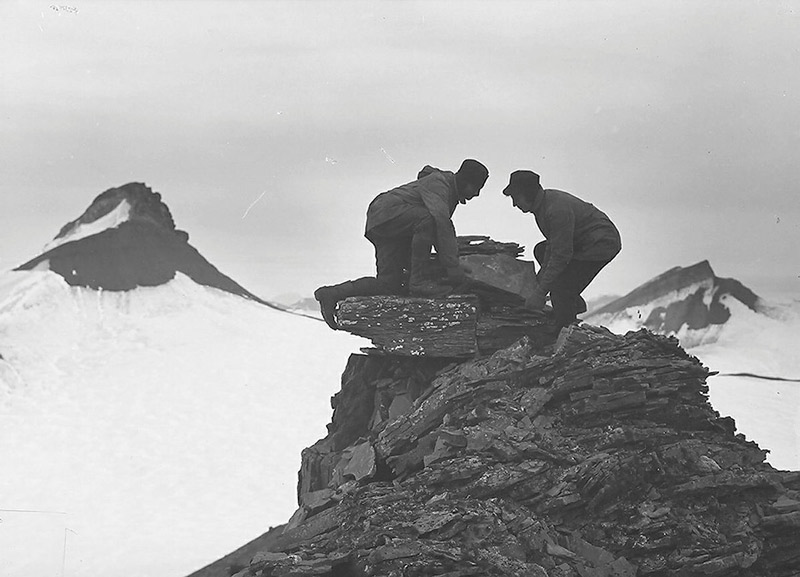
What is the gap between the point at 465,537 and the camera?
25.7 feet

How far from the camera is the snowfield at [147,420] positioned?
654 inches

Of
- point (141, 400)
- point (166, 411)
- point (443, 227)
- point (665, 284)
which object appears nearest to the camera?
point (443, 227)

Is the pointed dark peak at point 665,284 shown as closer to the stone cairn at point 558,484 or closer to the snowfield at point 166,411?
the snowfield at point 166,411

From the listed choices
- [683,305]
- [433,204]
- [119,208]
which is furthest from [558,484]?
[119,208]

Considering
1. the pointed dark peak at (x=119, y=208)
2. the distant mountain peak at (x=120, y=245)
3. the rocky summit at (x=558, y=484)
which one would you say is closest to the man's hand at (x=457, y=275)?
the rocky summit at (x=558, y=484)

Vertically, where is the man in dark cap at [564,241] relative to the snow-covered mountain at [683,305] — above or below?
below

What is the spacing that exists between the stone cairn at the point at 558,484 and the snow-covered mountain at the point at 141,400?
8.30 metres

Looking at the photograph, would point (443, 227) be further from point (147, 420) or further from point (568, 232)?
point (147, 420)

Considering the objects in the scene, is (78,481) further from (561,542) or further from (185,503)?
(561,542)

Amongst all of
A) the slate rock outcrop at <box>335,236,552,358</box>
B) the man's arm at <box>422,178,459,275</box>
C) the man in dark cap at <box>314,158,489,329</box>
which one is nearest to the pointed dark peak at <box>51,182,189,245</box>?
the man in dark cap at <box>314,158,489,329</box>

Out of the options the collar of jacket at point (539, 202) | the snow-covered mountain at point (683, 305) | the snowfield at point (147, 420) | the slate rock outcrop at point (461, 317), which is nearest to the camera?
the collar of jacket at point (539, 202)

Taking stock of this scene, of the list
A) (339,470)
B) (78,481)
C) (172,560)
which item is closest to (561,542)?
(339,470)

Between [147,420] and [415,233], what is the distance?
1349 centimetres

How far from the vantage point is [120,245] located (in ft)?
82.7
